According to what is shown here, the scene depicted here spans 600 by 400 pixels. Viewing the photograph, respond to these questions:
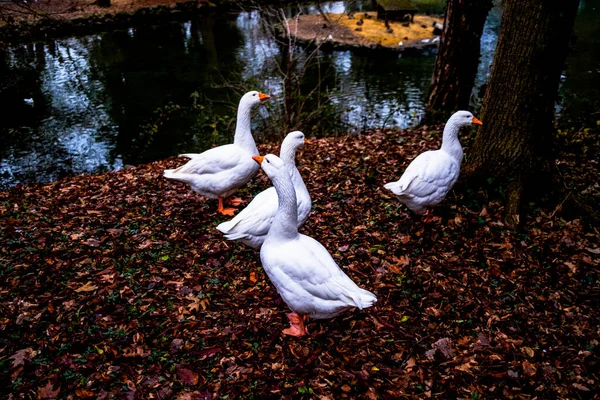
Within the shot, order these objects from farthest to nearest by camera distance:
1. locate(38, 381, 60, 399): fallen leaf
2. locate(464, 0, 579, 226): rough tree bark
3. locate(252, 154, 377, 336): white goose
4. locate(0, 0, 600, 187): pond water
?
locate(0, 0, 600, 187): pond water
locate(464, 0, 579, 226): rough tree bark
locate(252, 154, 377, 336): white goose
locate(38, 381, 60, 399): fallen leaf

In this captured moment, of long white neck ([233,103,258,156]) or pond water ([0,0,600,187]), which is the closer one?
long white neck ([233,103,258,156])

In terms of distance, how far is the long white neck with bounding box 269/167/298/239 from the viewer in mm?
3553

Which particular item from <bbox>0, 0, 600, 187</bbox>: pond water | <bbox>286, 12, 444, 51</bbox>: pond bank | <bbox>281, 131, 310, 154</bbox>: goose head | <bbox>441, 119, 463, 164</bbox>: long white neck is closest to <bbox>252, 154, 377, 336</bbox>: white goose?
<bbox>281, 131, 310, 154</bbox>: goose head

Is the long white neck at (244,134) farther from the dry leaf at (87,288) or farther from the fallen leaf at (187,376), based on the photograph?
the fallen leaf at (187,376)

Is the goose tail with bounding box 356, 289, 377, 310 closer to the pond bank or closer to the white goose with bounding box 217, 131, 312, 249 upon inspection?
the white goose with bounding box 217, 131, 312, 249

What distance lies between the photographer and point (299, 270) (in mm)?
3445

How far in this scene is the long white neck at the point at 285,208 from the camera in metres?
3.55

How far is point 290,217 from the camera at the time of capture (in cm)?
358

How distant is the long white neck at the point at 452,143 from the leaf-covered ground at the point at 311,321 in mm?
499

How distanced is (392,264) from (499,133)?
2100mm

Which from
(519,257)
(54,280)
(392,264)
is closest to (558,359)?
(519,257)

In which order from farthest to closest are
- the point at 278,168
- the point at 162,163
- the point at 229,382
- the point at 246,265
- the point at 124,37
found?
the point at 124,37, the point at 162,163, the point at 246,265, the point at 278,168, the point at 229,382

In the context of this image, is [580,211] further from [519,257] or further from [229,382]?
[229,382]

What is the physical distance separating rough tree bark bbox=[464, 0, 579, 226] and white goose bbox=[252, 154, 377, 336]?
2655 mm
